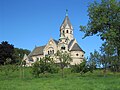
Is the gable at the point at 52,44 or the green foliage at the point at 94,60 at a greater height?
the gable at the point at 52,44

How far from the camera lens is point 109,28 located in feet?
160

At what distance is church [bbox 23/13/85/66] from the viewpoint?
3846 inches

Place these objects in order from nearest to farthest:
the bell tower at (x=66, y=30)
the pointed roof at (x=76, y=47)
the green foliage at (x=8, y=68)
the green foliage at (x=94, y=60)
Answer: the green foliage at (x=94, y=60), the green foliage at (x=8, y=68), the pointed roof at (x=76, y=47), the bell tower at (x=66, y=30)

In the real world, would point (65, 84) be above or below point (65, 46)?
below

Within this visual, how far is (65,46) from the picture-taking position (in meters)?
97.8

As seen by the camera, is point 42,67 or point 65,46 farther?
point 65,46

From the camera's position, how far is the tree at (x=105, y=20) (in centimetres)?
4616

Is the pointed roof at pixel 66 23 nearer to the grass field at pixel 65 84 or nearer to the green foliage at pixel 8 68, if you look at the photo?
the green foliage at pixel 8 68

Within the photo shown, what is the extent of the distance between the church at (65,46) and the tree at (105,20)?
45.9 metres

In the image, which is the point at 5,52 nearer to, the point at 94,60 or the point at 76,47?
the point at 76,47

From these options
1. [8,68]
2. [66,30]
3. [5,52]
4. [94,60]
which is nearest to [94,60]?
[94,60]

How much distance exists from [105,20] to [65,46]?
2025 inches

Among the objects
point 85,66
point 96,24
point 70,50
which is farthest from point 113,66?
point 70,50

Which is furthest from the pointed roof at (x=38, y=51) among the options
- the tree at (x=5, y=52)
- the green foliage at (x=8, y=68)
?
the green foliage at (x=8, y=68)
